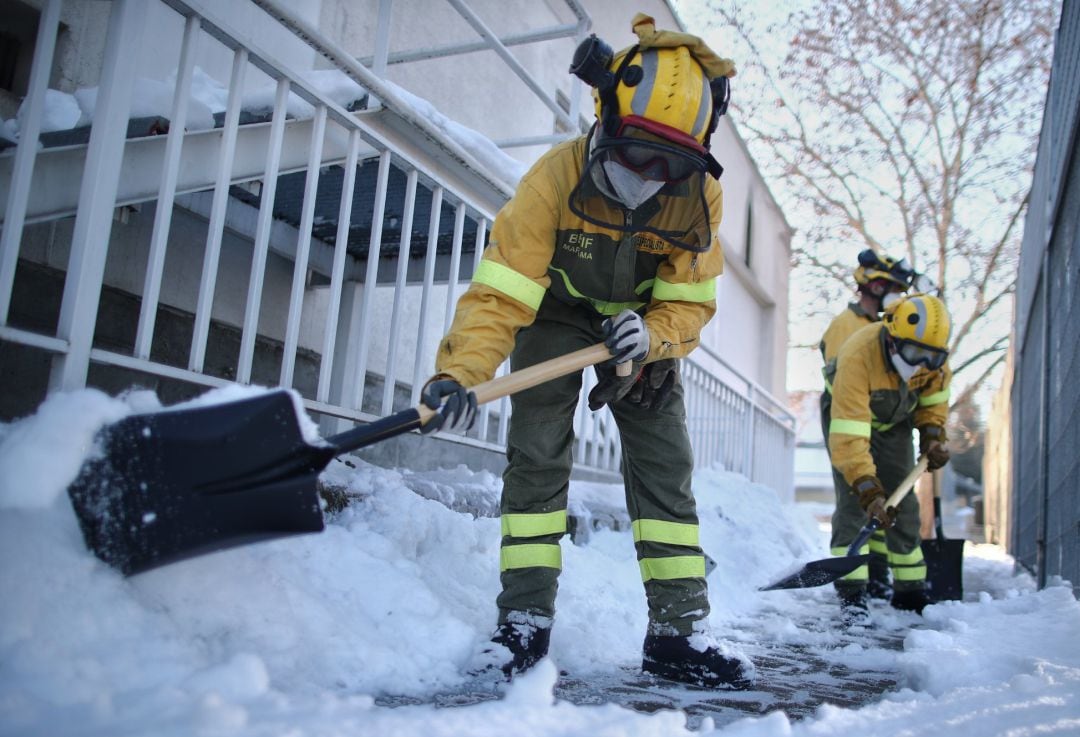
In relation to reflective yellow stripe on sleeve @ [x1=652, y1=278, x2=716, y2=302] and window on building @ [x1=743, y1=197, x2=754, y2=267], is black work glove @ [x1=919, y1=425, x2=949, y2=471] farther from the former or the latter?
window on building @ [x1=743, y1=197, x2=754, y2=267]

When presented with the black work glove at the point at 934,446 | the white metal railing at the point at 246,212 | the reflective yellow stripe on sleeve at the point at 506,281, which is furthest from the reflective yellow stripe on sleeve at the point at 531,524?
the black work glove at the point at 934,446

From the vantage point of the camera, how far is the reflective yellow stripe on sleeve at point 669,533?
2461mm

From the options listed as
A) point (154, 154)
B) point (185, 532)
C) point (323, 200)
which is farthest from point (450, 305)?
point (185, 532)

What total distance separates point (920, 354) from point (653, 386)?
2505mm

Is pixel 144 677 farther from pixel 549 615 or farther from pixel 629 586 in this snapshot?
pixel 629 586

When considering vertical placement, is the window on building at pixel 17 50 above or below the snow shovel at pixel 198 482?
above

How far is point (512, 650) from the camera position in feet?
7.20

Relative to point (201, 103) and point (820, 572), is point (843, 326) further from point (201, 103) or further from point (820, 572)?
point (201, 103)

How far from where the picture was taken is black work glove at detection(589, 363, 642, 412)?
8.04ft

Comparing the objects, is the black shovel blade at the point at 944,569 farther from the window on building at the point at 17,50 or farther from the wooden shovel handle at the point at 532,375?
the window on building at the point at 17,50

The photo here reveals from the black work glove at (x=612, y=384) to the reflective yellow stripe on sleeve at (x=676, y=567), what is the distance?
0.49m

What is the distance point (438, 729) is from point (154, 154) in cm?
212

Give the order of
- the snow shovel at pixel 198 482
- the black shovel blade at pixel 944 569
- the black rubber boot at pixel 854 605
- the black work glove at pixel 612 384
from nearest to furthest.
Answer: the snow shovel at pixel 198 482 < the black work glove at pixel 612 384 < the black rubber boot at pixel 854 605 < the black shovel blade at pixel 944 569

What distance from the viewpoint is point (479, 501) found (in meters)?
3.52
